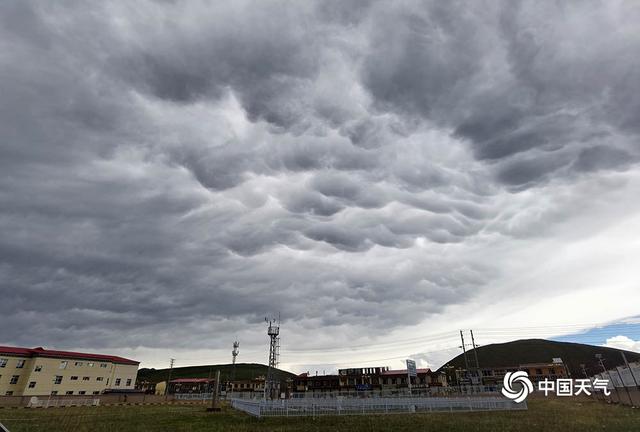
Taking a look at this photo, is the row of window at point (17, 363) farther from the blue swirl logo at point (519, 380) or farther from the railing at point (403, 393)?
the blue swirl logo at point (519, 380)

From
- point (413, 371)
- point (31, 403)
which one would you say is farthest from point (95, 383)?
point (413, 371)

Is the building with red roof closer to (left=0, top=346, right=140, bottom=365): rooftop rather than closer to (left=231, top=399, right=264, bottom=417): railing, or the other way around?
(left=0, top=346, right=140, bottom=365): rooftop

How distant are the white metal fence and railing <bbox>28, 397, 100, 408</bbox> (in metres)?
44.5

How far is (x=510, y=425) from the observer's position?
83.1ft

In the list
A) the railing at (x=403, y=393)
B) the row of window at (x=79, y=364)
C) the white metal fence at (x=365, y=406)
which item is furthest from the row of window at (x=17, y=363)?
the white metal fence at (x=365, y=406)

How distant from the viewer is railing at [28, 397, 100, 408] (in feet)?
198

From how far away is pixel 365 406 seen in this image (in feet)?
123

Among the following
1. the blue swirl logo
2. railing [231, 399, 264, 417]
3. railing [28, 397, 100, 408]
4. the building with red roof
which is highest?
the building with red roof

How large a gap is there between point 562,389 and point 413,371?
49.0 m

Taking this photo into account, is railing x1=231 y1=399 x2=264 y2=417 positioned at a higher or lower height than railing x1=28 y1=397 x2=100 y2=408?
lower

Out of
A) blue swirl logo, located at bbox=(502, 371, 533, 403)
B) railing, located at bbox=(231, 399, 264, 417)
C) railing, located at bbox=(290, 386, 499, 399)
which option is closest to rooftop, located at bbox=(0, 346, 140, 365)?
railing, located at bbox=(290, 386, 499, 399)

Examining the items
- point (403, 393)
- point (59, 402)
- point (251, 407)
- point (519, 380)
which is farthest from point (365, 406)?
point (59, 402)

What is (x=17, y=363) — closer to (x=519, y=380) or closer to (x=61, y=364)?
(x=61, y=364)

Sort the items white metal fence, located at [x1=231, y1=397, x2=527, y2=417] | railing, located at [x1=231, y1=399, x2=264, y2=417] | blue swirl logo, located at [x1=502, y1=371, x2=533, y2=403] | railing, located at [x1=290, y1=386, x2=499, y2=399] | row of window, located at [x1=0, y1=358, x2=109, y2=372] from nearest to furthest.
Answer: railing, located at [x1=231, y1=399, x2=264, y2=417] → white metal fence, located at [x1=231, y1=397, x2=527, y2=417] → blue swirl logo, located at [x1=502, y1=371, x2=533, y2=403] → railing, located at [x1=290, y1=386, x2=499, y2=399] → row of window, located at [x1=0, y1=358, x2=109, y2=372]
